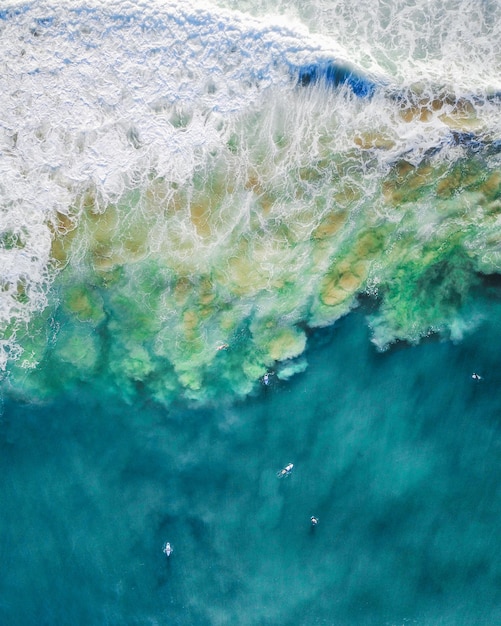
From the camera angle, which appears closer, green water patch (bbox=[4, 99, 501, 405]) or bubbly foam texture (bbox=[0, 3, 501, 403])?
bubbly foam texture (bbox=[0, 3, 501, 403])

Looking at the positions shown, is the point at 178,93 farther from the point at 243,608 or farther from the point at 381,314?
the point at 243,608

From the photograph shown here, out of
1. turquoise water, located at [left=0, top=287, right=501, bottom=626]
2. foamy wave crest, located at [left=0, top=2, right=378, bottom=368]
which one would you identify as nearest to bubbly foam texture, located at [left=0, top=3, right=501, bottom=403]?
foamy wave crest, located at [left=0, top=2, right=378, bottom=368]

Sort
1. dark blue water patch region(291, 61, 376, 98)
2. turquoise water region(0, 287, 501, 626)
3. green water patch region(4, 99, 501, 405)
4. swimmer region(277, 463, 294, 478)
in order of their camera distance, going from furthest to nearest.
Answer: swimmer region(277, 463, 294, 478) < turquoise water region(0, 287, 501, 626) < green water patch region(4, 99, 501, 405) < dark blue water patch region(291, 61, 376, 98)

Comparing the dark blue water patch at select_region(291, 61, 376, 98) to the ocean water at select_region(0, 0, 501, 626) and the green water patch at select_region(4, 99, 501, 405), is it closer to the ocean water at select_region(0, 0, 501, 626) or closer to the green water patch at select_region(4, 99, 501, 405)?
the ocean water at select_region(0, 0, 501, 626)

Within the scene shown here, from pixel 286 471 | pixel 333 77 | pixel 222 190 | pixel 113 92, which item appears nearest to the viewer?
pixel 333 77

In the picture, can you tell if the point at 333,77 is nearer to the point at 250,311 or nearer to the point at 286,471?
the point at 250,311

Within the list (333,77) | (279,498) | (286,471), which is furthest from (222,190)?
(279,498)

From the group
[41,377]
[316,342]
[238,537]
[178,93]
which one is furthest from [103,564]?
[178,93]
